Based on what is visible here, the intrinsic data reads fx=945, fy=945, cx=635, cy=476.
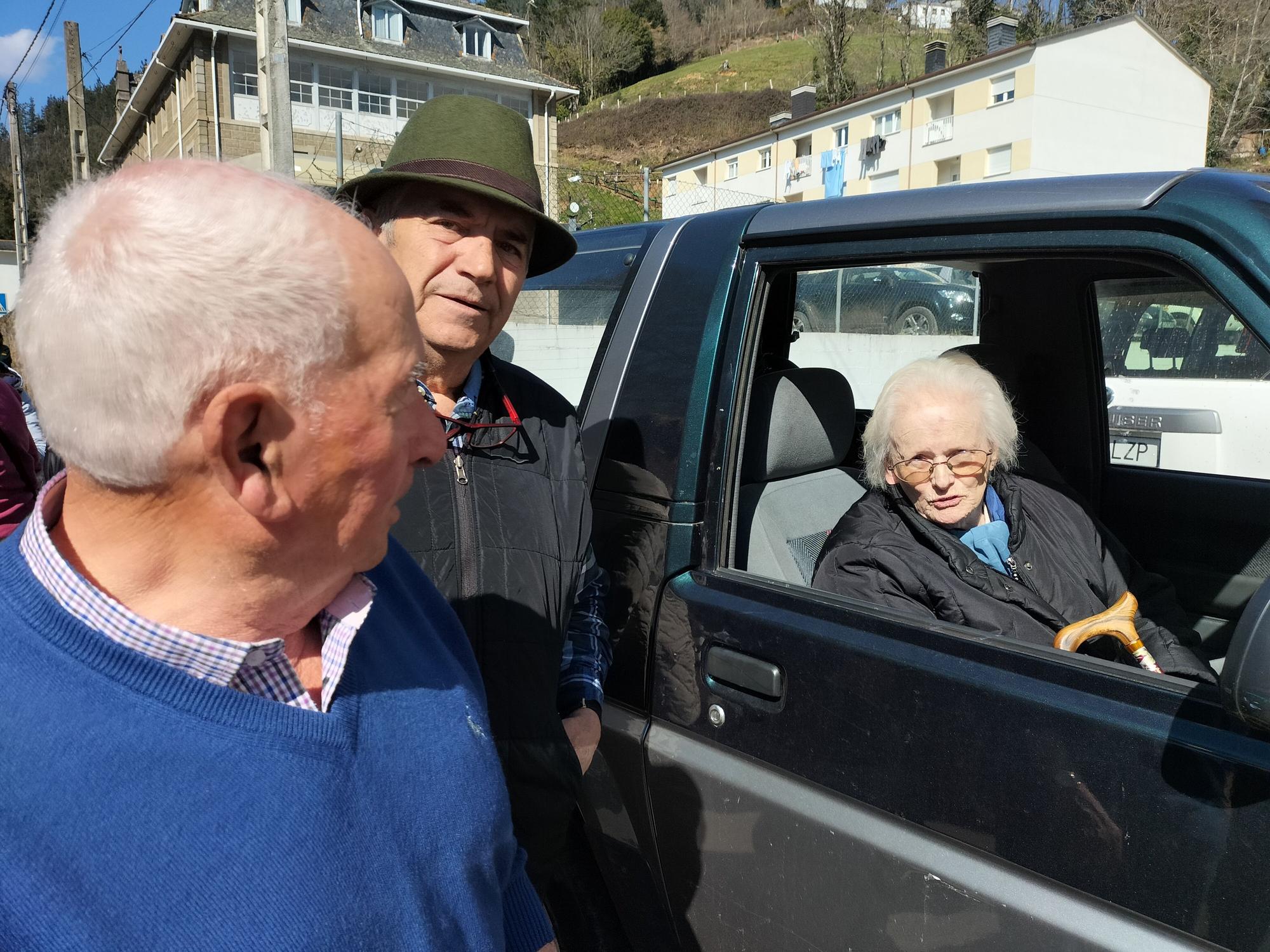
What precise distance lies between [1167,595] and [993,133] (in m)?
30.2

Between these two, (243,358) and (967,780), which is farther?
(967,780)

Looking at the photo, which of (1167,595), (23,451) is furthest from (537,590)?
(23,451)

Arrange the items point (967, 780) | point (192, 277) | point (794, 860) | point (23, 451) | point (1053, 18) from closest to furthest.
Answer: point (192, 277) → point (967, 780) → point (794, 860) → point (23, 451) → point (1053, 18)

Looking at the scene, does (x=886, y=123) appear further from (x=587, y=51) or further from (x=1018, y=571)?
(x=587, y=51)

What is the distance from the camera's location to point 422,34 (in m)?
34.8

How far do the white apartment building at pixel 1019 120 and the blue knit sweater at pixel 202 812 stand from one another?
26.8m

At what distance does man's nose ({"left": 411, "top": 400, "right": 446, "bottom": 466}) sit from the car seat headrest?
1.25 meters

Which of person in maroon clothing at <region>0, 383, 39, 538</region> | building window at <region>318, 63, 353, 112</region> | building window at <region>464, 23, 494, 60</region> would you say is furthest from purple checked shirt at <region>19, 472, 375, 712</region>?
building window at <region>464, 23, 494, 60</region>

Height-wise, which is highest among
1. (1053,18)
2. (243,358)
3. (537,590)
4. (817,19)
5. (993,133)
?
(817,19)

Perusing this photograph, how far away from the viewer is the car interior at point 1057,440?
2.31 metres

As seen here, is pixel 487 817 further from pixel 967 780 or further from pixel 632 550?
pixel 632 550

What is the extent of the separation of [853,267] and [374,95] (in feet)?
114

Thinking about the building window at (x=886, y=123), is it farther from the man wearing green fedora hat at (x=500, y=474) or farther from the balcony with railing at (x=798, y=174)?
the man wearing green fedora hat at (x=500, y=474)

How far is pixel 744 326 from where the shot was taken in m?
1.92
